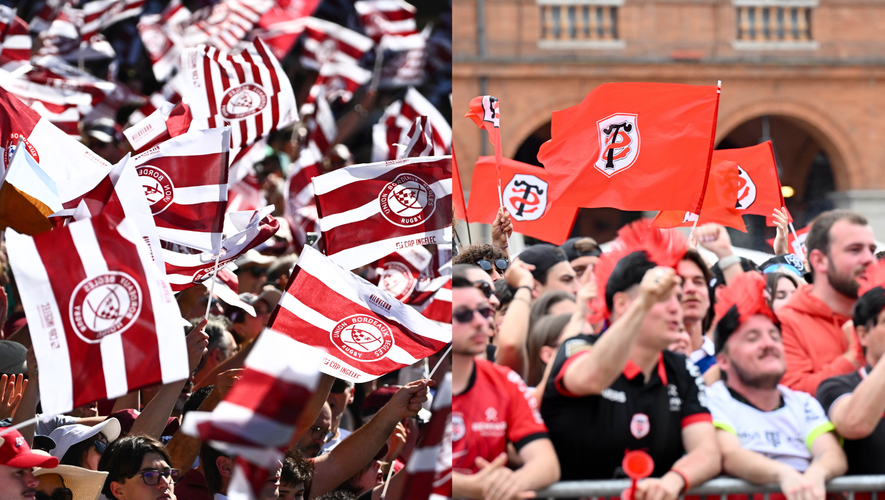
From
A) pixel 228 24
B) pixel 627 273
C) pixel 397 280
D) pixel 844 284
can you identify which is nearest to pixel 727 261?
pixel 844 284

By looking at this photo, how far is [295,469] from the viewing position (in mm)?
4059

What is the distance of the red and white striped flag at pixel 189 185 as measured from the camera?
193 inches

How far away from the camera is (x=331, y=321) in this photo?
444cm

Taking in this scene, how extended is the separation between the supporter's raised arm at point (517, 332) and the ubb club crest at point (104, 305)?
1158mm

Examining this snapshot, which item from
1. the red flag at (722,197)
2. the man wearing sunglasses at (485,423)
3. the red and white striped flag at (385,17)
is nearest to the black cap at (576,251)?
the red flag at (722,197)

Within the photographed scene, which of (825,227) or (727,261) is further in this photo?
(727,261)

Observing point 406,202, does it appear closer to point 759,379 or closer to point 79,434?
point 79,434

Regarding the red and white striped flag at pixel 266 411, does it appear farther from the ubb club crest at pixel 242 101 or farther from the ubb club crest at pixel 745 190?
the ubb club crest at pixel 242 101

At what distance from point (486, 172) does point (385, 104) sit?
9.50 meters

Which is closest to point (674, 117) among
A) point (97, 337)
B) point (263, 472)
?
point (97, 337)

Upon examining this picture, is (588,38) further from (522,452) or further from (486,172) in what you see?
(522,452)

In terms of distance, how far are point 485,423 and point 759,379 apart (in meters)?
0.92

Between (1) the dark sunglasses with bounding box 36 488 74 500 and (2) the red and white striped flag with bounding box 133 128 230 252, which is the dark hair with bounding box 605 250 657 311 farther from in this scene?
(2) the red and white striped flag with bounding box 133 128 230 252

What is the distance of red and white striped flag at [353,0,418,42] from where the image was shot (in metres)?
14.3
